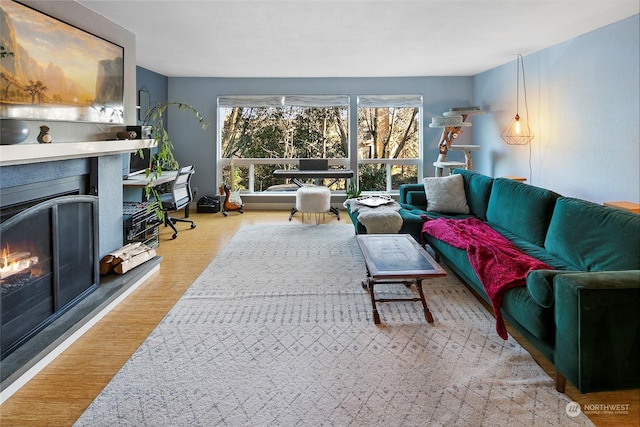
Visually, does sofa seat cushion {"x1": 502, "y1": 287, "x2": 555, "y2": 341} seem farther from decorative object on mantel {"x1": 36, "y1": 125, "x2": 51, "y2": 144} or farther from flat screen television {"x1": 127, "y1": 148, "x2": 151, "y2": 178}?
flat screen television {"x1": 127, "y1": 148, "x2": 151, "y2": 178}

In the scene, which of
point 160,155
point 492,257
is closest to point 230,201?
point 160,155

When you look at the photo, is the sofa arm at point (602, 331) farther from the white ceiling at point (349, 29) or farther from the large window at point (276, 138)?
the large window at point (276, 138)

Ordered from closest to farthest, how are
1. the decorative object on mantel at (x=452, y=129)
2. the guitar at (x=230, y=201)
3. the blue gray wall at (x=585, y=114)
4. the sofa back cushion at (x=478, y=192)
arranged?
the blue gray wall at (x=585, y=114) → the sofa back cushion at (x=478, y=192) → the decorative object on mantel at (x=452, y=129) → the guitar at (x=230, y=201)

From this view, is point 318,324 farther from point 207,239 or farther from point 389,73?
point 389,73

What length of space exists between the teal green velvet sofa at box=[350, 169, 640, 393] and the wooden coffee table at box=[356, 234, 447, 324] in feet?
1.14

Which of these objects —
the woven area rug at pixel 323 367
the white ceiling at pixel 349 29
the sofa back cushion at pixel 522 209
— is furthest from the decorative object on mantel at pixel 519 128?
the woven area rug at pixel 323 367

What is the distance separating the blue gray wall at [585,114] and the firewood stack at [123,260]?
4492 mm

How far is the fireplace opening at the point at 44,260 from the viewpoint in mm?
2156

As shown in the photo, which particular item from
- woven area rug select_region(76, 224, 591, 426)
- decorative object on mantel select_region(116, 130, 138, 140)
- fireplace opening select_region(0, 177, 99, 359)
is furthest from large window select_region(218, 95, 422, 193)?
fireplace opening select_region(0, 177, 99, 359)

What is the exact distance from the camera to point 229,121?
7.20m

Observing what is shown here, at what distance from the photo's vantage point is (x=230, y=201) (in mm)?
6824

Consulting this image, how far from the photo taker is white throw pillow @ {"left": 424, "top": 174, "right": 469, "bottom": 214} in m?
4.40

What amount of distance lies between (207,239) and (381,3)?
10.9 feet

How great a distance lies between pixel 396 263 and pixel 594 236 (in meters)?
1.22
